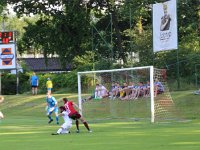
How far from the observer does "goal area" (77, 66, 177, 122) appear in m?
30.8

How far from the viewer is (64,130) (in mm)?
21781

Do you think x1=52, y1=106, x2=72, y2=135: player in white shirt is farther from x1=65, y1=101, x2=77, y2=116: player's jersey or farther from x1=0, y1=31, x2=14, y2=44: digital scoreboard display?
x1=0, y1=31, x2=14, y2=44: digital scoreboard display

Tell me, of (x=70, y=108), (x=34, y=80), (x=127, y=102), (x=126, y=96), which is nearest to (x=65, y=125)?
(x=70, y=108)

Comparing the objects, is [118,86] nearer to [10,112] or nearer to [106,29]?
[10,112]

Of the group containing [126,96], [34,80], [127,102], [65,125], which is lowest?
[65,125]

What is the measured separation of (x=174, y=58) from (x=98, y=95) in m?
9.24

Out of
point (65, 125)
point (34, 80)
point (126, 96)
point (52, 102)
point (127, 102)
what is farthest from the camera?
point (34, 80)

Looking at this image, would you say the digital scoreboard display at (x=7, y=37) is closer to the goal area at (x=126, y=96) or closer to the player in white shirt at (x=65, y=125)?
the goal area at (x=126, y=96)

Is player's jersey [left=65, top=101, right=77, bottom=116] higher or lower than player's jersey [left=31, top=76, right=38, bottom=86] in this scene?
lower

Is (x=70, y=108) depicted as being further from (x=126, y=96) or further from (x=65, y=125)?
(x=126, y=96)

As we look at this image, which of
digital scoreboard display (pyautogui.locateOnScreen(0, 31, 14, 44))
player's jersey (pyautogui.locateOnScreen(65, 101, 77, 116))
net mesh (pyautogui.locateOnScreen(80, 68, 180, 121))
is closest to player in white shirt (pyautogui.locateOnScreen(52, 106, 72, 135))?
player's jersey (pyautogui.locateOnScreen(65, 101, 77, 116))

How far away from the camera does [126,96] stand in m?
33.1

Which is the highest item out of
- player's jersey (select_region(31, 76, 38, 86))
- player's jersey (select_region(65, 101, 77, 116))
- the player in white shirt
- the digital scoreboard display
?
the digital scoreboard display

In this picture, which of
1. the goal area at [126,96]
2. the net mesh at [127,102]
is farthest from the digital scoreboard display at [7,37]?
the goal area at [126,96]
